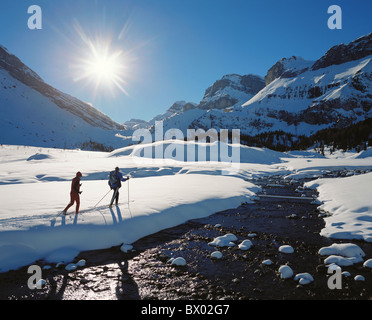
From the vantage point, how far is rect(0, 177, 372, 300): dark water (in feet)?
19.5

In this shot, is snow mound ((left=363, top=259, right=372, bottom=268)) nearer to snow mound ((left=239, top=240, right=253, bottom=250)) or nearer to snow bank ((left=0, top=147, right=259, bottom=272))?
snow mound ((left=239, top=240, right=253, bottom=250))

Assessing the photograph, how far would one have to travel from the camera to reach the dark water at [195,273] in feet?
19.5

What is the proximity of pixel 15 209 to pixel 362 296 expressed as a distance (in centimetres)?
1421

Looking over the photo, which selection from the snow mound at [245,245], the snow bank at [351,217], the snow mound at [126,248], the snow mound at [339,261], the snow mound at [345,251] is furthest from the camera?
the snow bank at [351,217]

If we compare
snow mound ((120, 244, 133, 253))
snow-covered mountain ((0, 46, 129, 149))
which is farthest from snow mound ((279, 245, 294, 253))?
snow-covered mountain ((0, 46, 129, 149))

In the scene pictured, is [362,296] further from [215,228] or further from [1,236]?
[1,236]

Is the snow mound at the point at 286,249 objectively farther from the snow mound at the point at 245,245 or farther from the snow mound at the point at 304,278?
the snow mound at the point at 304,278

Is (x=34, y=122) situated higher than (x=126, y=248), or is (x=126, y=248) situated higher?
(x=34, y=122)

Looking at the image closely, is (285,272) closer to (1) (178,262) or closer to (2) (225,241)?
(2) (225,241)

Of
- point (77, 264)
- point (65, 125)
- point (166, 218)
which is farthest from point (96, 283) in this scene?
point (65, 125)

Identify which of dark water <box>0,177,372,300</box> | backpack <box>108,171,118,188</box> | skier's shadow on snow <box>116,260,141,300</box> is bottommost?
skier's shadow on snow <box>116,260,141,300</box>

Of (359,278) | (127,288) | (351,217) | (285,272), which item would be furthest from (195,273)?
(351,217)

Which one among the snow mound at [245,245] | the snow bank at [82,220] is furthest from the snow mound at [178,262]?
the snow mound at [245,245]

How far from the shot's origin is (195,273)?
705 cm
